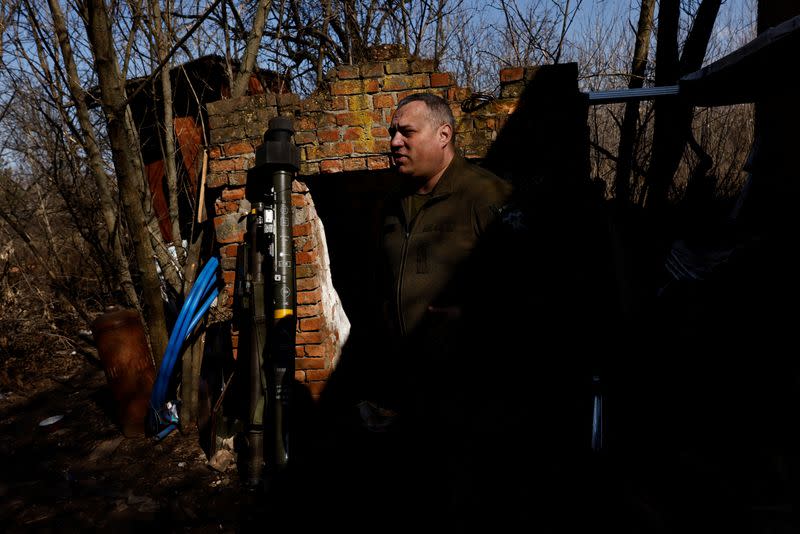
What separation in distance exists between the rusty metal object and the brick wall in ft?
3.00

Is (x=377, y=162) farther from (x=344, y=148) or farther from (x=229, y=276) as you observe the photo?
(x=229, y=276)

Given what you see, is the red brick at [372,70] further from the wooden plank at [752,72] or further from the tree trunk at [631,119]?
the tree trunk at [631,119]

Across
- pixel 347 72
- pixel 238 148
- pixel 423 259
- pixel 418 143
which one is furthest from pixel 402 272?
pixel 238 148

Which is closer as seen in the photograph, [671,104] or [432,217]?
[432,217]

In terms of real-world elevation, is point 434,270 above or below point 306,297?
above

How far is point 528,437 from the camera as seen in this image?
2746 millimetres

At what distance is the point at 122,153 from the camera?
3.14 meters

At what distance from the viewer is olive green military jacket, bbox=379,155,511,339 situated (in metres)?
2.16

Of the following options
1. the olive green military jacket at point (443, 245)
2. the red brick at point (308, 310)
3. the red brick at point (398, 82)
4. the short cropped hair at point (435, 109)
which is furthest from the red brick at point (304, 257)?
the short cropped hair at point (435, 109)

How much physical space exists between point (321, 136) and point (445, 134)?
121 centimetres

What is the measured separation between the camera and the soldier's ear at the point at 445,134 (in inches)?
91.8

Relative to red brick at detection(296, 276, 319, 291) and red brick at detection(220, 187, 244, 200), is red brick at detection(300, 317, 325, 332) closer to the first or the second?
red brick at detection(296, 276, 319, 291)

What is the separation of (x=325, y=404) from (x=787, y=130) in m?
6.51

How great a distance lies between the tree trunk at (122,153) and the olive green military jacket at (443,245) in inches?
82.0
